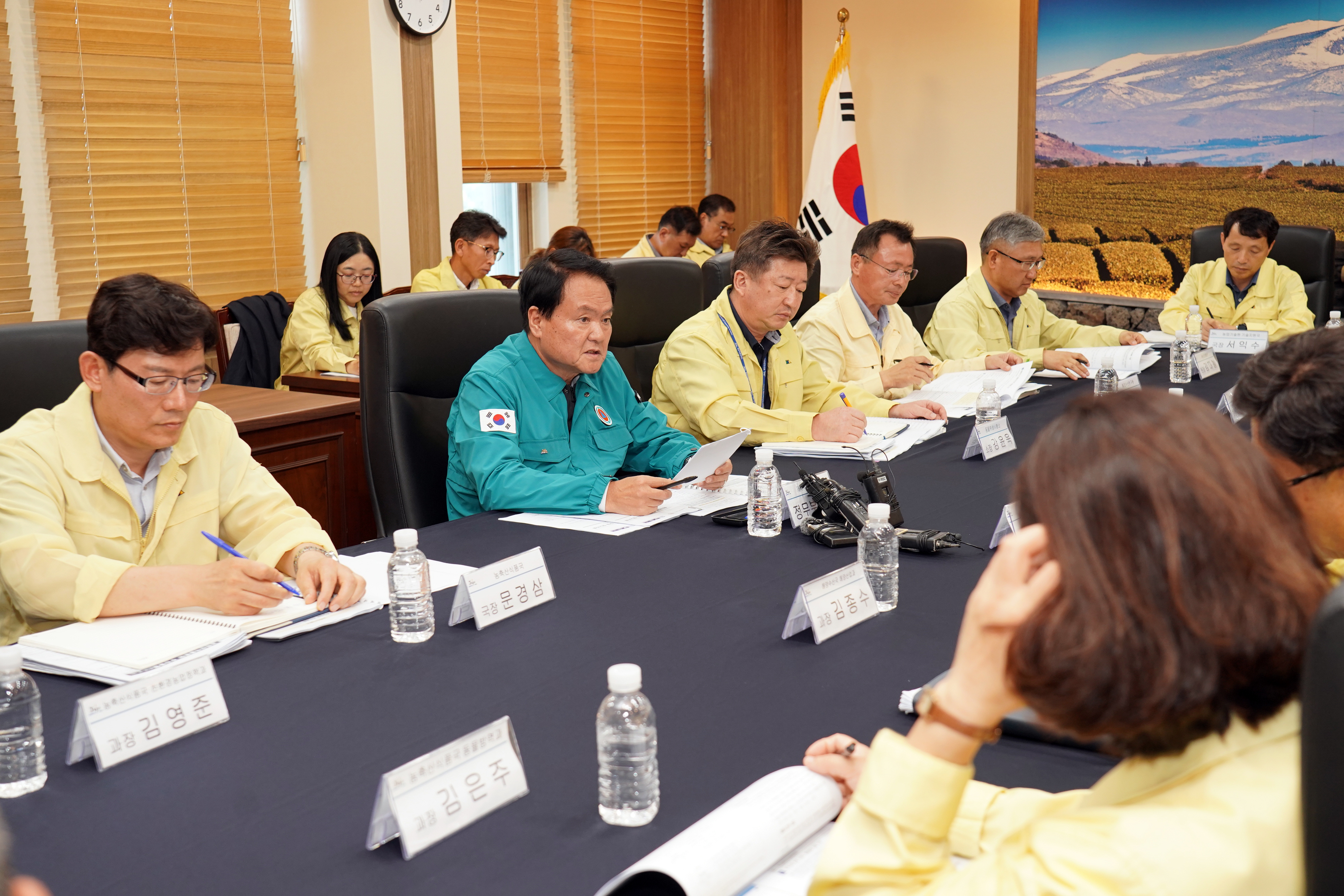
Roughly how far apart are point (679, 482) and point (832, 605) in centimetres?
63

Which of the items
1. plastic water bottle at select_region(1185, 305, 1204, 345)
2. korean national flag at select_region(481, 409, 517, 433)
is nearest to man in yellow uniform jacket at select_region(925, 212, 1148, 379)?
plastic water bottle at select_region(1185, 305, 1204, 345)

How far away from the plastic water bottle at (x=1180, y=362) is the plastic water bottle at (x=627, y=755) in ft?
10.0

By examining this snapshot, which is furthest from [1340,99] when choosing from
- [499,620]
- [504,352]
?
[499,620]

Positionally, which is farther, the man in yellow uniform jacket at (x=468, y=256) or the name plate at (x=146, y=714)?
the man in yellow uniform jacket at (x=468, y=256)

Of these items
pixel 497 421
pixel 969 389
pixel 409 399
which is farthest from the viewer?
pixel 969 389

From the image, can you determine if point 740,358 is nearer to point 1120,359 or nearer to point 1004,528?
point 1004,528

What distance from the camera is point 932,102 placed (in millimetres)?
6789

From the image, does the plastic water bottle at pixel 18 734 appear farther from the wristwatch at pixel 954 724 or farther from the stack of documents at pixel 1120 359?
the stack of documents at pixel 1120 359

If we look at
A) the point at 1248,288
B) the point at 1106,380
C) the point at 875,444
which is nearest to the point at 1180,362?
the point at 1106,380

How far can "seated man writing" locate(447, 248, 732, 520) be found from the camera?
7.25ft

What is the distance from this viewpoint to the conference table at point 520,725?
3.36 feet

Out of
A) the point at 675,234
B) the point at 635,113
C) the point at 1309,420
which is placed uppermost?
the point at 635,113

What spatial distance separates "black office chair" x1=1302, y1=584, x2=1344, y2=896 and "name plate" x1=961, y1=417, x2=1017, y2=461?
6.63 feet

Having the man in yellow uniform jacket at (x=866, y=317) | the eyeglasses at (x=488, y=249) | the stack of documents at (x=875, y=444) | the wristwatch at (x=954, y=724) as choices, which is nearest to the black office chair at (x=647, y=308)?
the man in yellow uniform jacket at (x=866, y=317)
